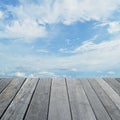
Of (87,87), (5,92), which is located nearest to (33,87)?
(5,92)

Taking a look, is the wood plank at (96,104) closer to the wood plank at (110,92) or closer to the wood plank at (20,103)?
the wood plank at (110,92)

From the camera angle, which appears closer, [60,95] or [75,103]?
[75,103]

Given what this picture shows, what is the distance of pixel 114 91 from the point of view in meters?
2.64

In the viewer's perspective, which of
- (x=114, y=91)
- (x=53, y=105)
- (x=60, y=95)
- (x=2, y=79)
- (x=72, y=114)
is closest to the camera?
(x=72, y=114)

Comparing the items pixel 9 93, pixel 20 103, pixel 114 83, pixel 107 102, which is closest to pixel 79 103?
pixel 107 102

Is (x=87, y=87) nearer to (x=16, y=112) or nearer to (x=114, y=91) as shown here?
(x=114, y=91)

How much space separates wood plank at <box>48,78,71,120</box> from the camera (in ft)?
5.98

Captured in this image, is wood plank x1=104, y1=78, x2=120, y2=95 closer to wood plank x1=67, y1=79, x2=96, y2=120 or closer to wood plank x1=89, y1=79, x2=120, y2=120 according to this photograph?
wood plank x1=89, y1=79, x2=120, y2=120

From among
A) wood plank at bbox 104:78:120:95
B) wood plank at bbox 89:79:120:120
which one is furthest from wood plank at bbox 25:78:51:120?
wood plank at bbox 104:78:120:95

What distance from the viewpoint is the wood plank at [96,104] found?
1.86 m

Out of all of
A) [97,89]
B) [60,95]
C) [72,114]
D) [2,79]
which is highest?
[2,79]

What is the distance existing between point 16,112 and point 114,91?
1.13 metres

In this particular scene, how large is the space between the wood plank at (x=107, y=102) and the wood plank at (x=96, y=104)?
4 centimetres

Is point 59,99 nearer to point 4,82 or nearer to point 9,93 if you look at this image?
point 9,93
